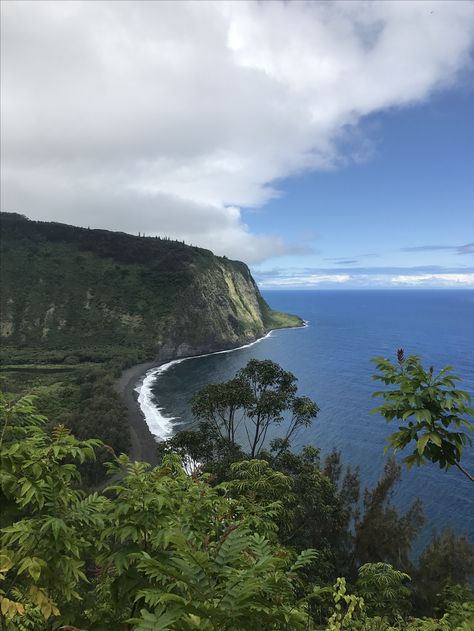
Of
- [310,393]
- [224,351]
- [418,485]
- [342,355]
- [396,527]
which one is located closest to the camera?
[396,527]

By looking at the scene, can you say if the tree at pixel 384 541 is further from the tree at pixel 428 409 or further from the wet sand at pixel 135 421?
the wet sand at pixel 135 421

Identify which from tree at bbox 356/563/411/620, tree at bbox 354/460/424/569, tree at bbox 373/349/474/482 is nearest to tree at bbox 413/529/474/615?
tree at bbox 354/460/424/569

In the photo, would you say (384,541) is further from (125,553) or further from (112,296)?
(112,296)

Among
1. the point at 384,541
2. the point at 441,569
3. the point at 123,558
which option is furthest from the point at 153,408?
the point at 123,558

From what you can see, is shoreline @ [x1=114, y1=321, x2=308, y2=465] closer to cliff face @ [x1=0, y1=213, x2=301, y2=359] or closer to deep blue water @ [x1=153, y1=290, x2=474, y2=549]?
deep blue water @ [x1=153, y1=290, x2=474, y2=549]

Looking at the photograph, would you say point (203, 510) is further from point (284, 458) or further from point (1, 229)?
point (1, 229)

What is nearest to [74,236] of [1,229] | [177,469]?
Answer: [1,229]
